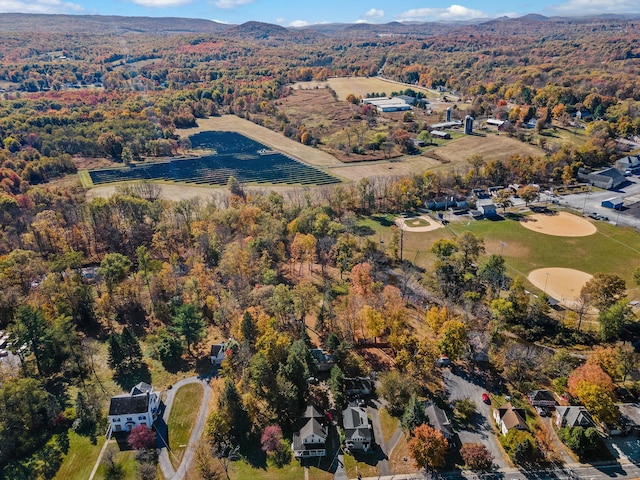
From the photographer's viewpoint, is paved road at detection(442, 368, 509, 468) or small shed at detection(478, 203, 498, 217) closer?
paved road at detection(442, 368, 509, 468)

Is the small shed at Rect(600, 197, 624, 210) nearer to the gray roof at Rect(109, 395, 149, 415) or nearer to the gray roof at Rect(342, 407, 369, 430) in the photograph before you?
the gray roof at Rect(342, 407, 369, 430)

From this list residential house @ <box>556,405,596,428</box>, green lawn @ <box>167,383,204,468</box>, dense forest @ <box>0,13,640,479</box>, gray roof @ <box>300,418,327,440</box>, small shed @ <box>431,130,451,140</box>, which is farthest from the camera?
small shed @ <box>431,130,451,140</box>

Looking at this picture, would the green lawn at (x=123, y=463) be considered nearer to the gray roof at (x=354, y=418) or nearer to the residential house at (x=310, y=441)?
the residential house at (x=310, y=441)

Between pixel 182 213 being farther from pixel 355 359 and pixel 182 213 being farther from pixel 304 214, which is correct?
pixel 355 359

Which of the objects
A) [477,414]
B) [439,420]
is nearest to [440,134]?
[477,414]

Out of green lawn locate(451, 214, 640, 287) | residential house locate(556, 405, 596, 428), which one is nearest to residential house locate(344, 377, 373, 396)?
residential house locate(556, 405, 596, 428)

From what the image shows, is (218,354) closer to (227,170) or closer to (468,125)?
(227,170)
